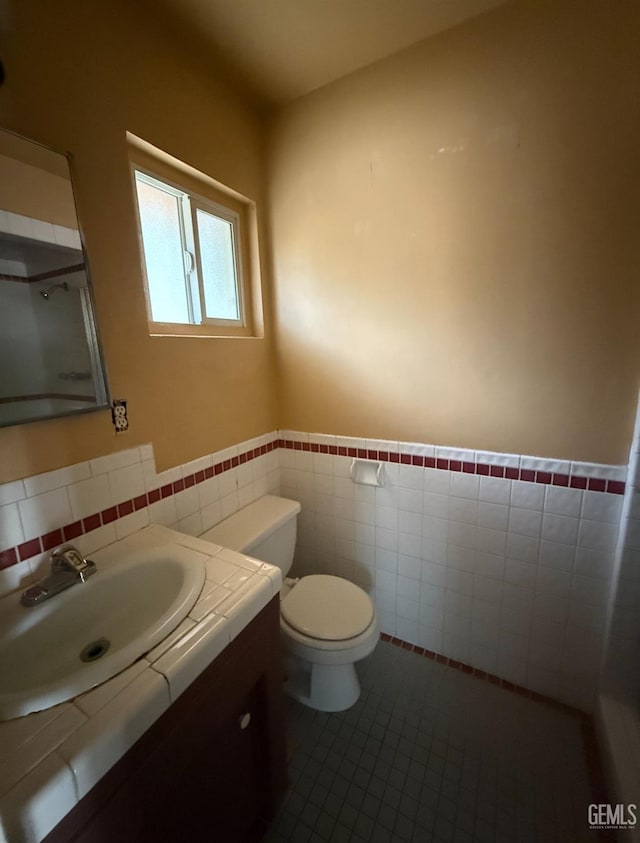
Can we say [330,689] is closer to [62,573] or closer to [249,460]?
[249,460]

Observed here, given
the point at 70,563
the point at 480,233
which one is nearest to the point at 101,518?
the point at 70,563

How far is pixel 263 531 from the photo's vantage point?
142cm

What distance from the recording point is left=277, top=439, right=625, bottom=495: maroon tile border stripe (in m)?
1.20

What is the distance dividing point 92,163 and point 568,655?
2.36 meters

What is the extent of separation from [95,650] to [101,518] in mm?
350

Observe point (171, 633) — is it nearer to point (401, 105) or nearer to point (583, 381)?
point (583, 381)

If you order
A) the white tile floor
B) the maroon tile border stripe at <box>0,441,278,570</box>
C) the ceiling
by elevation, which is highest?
the ceiling

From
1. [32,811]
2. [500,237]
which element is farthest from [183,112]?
[32,811]

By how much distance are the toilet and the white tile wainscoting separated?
0.17 meters

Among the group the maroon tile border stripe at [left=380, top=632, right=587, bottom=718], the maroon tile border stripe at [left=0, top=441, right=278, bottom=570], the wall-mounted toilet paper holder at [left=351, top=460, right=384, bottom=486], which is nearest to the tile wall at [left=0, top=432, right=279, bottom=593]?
the maroon tile border stripe at [left=0, top=441, right=278, bottom=570]

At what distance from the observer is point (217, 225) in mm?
1547

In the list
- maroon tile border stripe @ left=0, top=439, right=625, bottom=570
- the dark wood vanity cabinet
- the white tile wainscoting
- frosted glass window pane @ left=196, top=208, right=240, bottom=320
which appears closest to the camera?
the dark wood vanity cabinet

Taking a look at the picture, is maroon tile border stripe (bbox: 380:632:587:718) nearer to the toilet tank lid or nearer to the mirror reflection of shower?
the toilet tank lid

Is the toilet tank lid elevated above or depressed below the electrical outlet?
below
